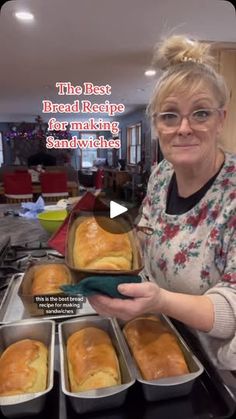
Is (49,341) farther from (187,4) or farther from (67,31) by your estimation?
(67,31)

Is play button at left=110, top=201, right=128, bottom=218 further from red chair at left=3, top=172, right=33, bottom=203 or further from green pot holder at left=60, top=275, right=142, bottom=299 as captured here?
red chair at left=3, top=172, right=33, bottom=203

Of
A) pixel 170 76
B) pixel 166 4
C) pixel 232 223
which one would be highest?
pixel 166 4

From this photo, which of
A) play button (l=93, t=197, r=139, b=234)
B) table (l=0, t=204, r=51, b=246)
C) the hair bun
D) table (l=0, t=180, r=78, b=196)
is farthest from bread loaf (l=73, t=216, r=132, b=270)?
table (l=0, t=180, r=78, b=196)

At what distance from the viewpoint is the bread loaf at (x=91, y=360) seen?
344mm

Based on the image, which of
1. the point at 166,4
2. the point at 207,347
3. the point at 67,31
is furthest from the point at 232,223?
the point at 67,31

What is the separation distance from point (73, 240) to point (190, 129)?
0.23 meters

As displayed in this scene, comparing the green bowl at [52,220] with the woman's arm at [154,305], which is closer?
the woman's arm at [154,305]

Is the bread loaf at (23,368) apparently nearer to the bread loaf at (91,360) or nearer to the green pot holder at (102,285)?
the bread loaf at (91,360)

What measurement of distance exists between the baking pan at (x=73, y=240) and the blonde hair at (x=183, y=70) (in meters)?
0.21

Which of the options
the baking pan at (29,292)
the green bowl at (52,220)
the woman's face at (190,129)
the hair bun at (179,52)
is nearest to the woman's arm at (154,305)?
the baking pan at (29,292)

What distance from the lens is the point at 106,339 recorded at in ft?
1.36

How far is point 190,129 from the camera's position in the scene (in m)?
0.43

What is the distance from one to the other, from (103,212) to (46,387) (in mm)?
215
